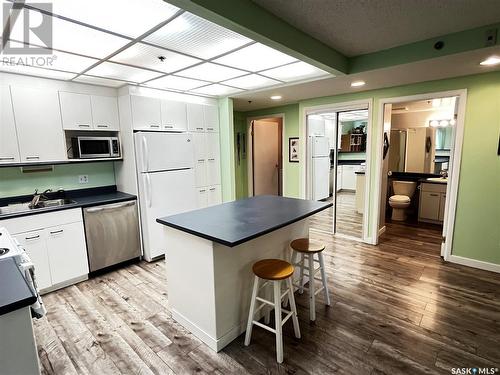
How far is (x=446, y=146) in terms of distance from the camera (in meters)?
5.28

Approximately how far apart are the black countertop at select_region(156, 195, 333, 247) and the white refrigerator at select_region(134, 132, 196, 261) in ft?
4.17

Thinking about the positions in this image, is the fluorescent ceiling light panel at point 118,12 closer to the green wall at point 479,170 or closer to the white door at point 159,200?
the white door at point 159,200

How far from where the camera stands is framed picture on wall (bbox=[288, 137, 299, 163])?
5009mm

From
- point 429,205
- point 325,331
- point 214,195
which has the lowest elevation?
point 325,331

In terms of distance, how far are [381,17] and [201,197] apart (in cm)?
313

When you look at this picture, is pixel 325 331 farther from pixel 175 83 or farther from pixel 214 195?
pixel 175 83

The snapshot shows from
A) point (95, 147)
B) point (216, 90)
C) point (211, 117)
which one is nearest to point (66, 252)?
point (95, 147)

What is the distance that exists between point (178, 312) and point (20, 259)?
1.23 m

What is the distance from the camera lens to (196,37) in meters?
2.03

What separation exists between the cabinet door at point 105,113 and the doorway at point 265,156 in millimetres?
2880

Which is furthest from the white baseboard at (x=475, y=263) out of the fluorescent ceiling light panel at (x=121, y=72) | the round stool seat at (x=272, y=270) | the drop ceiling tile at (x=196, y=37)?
the fluorescent ceiling light panel at (x=121, y=72)

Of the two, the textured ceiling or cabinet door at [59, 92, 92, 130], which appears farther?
cabinet door at [59, 92, 92, 130]

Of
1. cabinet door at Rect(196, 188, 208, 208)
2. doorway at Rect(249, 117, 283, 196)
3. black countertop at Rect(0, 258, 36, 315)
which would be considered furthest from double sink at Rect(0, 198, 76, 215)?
doorway at Rect(249, 117, 283, 196)

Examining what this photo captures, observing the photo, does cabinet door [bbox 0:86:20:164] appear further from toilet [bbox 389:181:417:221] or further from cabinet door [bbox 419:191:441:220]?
cabinet door [bbox 419:191:441:220]
